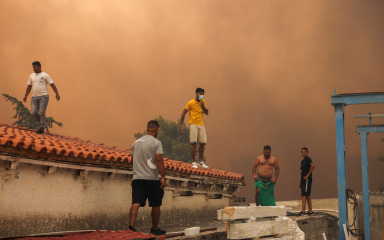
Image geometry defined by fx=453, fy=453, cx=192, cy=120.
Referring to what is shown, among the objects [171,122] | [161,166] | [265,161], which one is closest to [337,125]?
[265,161]

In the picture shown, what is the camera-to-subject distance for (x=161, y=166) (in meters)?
8.80

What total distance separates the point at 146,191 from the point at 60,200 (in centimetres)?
206

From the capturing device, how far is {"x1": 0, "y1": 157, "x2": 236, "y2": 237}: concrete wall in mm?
8508

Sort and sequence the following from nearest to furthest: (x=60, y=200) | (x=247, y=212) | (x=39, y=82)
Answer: (x=247, y=212) < (x=60, y=200) < (x=39, y=82)

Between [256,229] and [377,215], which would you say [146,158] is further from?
[377,215]

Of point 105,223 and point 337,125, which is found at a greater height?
point 337,125

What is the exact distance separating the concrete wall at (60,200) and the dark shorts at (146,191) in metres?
1.84

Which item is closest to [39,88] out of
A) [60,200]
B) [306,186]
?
[60,200]

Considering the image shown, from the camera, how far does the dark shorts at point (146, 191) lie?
880cm

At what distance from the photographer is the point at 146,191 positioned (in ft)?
29.3

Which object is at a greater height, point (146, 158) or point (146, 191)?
point (146, 158)

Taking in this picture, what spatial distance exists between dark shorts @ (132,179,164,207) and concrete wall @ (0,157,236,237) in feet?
6.03

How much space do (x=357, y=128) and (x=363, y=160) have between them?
38.0 inches

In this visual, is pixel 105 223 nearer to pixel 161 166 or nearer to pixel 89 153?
pixel 89 153
